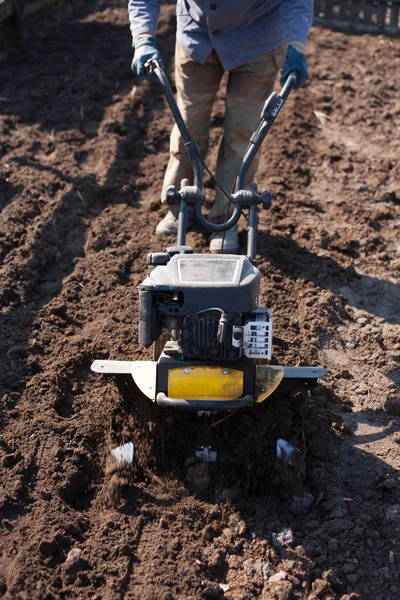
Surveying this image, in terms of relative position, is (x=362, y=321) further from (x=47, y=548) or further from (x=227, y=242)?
(x=47, y=548)

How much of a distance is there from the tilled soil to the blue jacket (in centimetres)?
129

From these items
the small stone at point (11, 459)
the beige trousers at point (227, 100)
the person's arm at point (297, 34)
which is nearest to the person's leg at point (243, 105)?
the beige trousers at point (227, 100)

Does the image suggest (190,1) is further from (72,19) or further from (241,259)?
(72,19)

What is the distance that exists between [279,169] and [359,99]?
1.85 metres

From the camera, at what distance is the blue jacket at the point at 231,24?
475cm

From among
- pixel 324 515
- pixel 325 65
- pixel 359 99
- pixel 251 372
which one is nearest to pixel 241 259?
pixel 251 372

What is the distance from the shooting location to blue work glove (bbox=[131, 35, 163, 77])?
4652 millimetres

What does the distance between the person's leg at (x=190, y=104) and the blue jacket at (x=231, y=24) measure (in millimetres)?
136

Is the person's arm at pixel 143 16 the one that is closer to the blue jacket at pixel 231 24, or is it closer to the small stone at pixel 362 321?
the blue jacket at pixel 231 24

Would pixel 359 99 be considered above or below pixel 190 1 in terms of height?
below

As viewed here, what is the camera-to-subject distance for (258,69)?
5.16 metres

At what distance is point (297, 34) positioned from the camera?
4656 mm

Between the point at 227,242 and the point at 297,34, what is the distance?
1444 millimetres

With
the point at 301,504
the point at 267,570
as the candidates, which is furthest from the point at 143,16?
the point at 267,570
